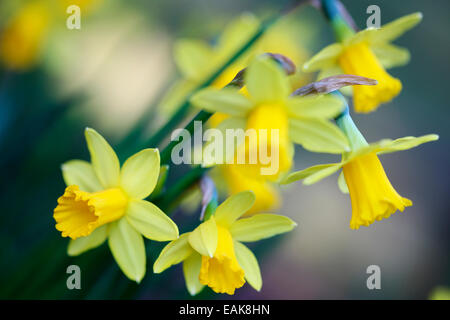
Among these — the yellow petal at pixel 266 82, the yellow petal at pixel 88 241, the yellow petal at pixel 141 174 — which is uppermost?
the yellow petal at pixel 266 82

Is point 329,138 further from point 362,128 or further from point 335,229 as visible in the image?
point 362,128

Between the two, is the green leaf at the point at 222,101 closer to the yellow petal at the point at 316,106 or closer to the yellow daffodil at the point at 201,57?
the yellow petal at the point at 316,106

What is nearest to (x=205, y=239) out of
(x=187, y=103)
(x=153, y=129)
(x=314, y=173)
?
(x=314, y=173)

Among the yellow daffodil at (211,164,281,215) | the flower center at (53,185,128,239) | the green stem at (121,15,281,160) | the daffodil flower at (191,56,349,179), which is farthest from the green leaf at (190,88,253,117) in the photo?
the yellow daffodil at (211,164,281,215)

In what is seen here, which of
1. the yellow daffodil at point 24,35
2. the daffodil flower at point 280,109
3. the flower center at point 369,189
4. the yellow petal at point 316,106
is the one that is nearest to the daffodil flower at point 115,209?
the daffodil flower at point 280,109

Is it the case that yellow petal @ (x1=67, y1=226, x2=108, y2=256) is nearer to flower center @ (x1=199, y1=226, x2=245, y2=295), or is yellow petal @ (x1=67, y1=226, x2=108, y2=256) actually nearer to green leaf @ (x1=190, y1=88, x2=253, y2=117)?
flower center @ (x1=199, y1=226, x2=245, y2=295)
